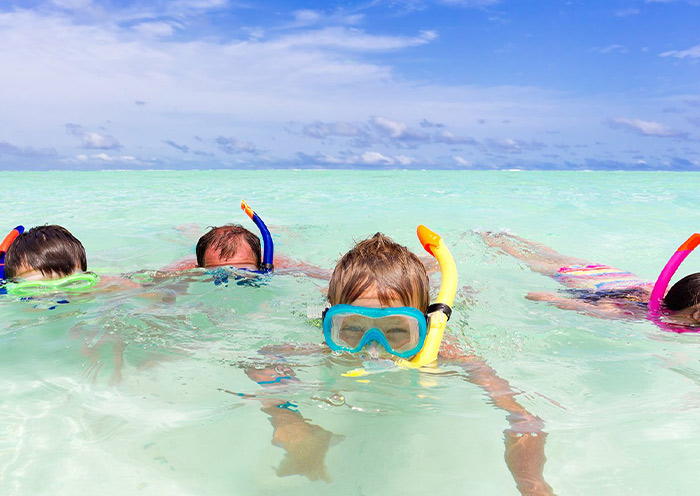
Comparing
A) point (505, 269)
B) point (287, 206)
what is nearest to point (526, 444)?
point (505, 269)

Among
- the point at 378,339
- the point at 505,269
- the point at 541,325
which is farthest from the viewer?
the point at 505,269

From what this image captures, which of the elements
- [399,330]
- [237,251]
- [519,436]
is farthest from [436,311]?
[237,251]

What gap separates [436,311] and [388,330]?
0.23 m

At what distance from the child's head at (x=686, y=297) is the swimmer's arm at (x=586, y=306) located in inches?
9.8

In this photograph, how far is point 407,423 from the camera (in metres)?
2.07

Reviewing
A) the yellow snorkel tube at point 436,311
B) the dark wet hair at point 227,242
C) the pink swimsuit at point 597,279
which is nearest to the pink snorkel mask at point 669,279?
the pink swimsuit at point 597,279

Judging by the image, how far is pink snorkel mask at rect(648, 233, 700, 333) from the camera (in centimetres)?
334

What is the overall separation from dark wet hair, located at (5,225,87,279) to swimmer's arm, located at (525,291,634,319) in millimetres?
3373

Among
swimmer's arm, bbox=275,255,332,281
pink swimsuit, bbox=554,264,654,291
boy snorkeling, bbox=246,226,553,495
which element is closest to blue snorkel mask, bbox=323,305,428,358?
boy snorkeling, bbox=246,226,553,495

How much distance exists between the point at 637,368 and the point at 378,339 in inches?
52.4

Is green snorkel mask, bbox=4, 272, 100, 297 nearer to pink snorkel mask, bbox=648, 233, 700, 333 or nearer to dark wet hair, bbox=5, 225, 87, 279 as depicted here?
dark wet hair, bbox=5, 225, 87, 279

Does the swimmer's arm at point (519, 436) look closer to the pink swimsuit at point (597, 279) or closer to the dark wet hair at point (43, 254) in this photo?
the pink swimsuit at point (597, 279)

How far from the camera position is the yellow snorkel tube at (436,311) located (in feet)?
7.87

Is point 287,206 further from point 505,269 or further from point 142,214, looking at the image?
point 505,269
